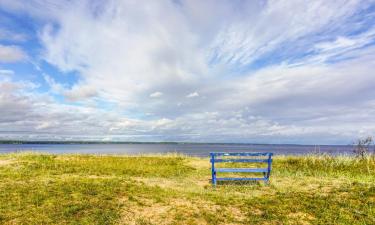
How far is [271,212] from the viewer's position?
770 centimetres

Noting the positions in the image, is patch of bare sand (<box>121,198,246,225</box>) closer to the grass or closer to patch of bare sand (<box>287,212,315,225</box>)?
the grass

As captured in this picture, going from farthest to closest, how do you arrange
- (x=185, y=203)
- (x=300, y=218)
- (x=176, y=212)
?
(x=185, y=203), (x=176, y=212), (x=300, y=218)

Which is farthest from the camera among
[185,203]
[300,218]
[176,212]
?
[185,203]

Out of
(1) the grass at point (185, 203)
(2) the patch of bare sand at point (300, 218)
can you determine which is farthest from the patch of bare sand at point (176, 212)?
(2) the patch of bare sand at point (300, 218)

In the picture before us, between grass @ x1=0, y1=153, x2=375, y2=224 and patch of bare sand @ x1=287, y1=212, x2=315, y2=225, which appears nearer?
patch of bare sand @ x1=287, y1=212, x2=315, y2=225

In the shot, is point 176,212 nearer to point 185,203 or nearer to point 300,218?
point 185,203

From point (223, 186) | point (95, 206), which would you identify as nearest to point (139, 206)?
point (95, 206)

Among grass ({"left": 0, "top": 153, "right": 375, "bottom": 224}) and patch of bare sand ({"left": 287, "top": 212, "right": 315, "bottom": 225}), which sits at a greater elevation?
grass ({"left": 0, "top": 153, "right": 375, "bottom": 224})

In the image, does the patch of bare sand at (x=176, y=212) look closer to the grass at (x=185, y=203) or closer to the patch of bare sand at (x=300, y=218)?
the grass at (x=185, y=203)

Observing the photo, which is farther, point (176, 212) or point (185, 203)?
point (185, 203)

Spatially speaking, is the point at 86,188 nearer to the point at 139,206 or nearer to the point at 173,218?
the point at 139,206

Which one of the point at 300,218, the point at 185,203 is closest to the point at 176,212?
the point at 185,203

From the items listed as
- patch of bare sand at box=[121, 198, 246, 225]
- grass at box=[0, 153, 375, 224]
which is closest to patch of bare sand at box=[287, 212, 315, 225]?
grass at box=[0, 153, 375, 224]

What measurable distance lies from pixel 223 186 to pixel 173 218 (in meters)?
4.95
